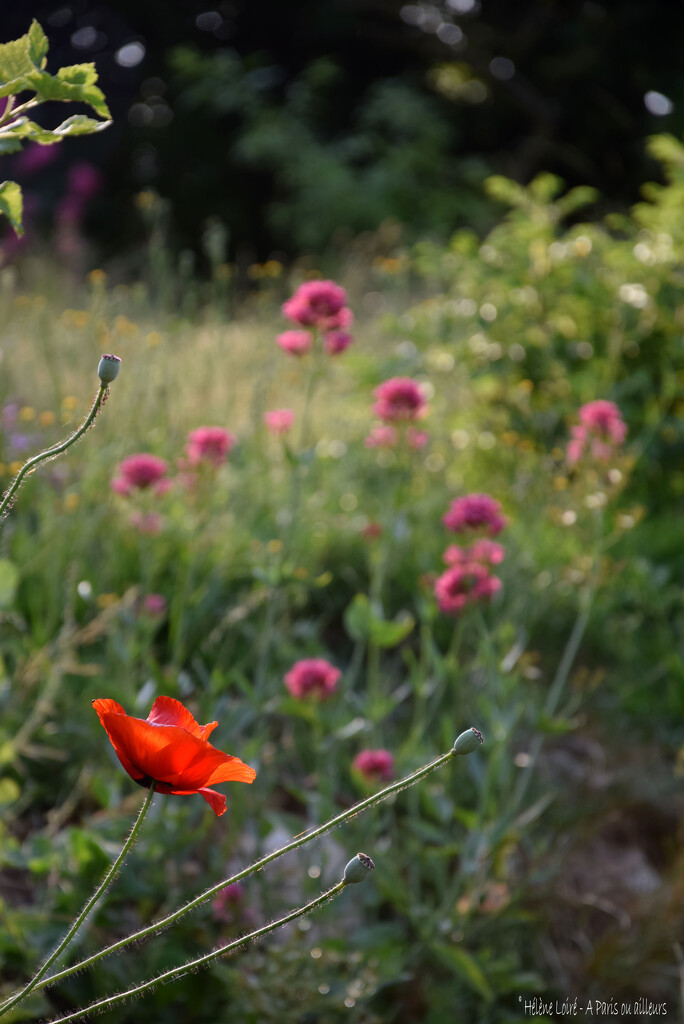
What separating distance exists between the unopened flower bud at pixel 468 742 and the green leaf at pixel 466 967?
0.98 metres

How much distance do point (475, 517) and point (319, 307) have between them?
0.48 m

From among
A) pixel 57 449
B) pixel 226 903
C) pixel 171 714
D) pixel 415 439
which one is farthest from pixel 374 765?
pixel 57 449

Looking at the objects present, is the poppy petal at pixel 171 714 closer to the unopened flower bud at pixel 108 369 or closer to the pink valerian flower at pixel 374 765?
the unopened flower bud at pixel 108 369

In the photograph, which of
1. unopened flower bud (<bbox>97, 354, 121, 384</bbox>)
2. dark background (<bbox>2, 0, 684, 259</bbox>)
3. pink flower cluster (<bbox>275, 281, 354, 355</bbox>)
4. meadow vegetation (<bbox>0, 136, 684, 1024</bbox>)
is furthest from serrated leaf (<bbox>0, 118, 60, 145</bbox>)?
dark background (<bbox>2, 0, 684, 259</bbox>)

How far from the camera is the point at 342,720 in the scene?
169cm

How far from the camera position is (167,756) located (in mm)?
573

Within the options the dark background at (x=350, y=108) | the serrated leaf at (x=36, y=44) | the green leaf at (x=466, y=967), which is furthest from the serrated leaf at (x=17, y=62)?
the dark background at (x=350, y=108)

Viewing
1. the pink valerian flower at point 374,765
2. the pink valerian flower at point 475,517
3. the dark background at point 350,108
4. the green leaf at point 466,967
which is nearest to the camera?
the green leaf at point 466,967

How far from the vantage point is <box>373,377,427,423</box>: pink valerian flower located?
175 centimetres

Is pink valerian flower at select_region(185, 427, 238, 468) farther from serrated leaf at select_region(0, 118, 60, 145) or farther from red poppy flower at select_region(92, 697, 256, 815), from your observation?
red poppy flower at select_region(92, 697, 256, 815)

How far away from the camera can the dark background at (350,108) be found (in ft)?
34.4

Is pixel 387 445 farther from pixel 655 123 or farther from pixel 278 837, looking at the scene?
pixel 655 123

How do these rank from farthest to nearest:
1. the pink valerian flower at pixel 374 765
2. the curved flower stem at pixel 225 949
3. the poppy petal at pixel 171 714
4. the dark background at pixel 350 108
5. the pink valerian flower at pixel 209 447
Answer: the dark background at pixel 350 108, the pink valerian flower at pixel 209 447, the pink valerian flower at pixel 374 765, the poppy petal at pixel 171 714, the curved flower stem at pixel 225 949

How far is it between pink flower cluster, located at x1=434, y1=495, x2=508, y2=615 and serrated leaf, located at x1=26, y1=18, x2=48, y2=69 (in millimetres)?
1139
